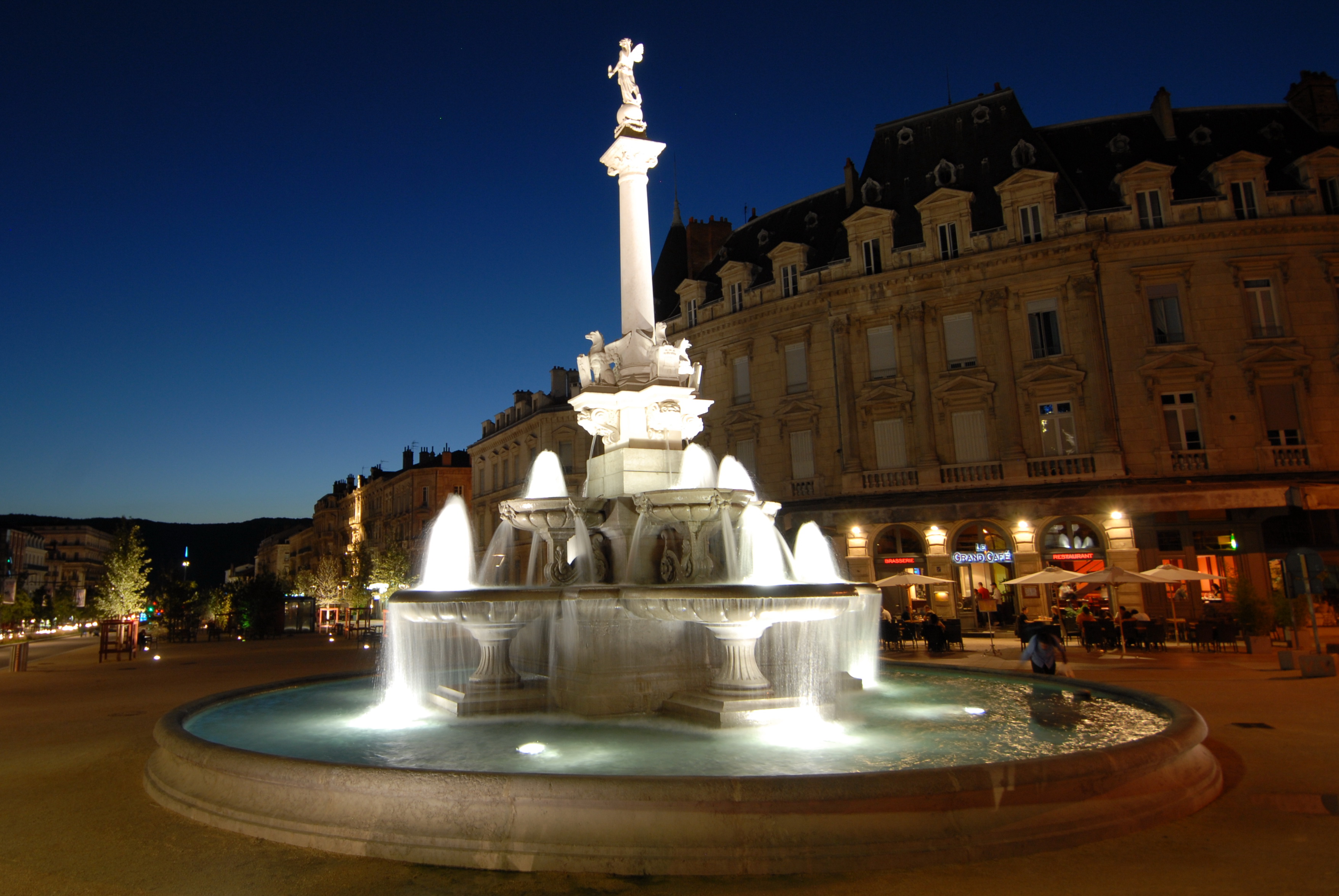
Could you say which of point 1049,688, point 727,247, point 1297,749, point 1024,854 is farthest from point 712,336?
point 1024,854

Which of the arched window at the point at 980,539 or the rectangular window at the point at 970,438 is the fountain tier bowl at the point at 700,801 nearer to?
the arched window at the point at 980,539

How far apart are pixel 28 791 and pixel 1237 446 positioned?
108 ft

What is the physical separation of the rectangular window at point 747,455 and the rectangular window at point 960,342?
9.05 m

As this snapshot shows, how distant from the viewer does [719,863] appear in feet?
17.0

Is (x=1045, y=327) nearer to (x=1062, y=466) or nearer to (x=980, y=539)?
(x=1062, y=466)

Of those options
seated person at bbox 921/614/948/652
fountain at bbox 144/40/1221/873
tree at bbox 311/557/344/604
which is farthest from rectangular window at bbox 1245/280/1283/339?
tree at bbox 311/557/344/604

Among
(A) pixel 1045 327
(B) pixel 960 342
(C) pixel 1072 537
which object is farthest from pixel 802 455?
(C) pixel 1072 537

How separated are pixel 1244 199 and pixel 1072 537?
13908 millimetres

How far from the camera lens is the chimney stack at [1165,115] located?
34188mm

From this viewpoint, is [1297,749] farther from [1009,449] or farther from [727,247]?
[727,247]

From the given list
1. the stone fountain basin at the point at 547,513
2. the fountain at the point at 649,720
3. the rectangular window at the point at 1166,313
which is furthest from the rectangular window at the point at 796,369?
the stone fountain basin at the point at 547,513

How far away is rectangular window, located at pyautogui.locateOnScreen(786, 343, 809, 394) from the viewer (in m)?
35.7

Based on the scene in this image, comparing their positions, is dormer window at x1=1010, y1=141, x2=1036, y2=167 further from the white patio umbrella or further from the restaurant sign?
the white patio umbrella

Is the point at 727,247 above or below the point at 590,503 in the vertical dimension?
above
